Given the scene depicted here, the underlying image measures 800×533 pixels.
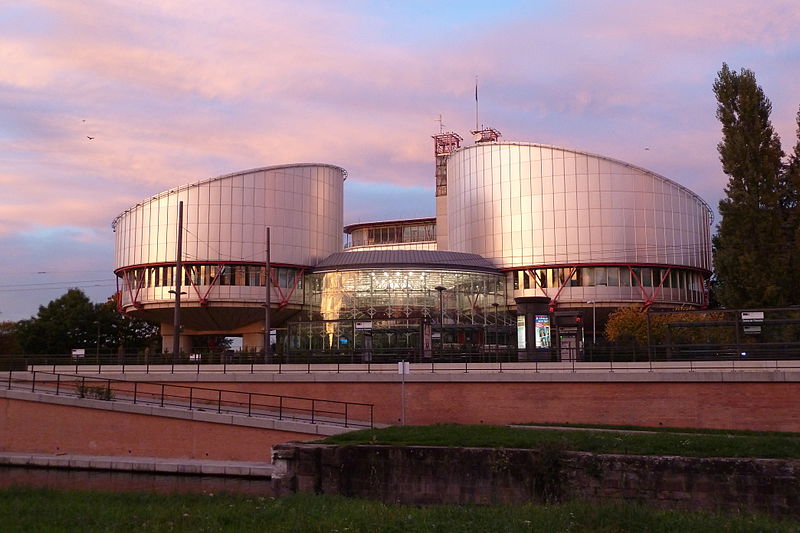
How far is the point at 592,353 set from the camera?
38.8 metres

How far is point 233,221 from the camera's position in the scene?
2968 inches

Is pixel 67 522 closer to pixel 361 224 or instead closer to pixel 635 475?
pixel 635 475

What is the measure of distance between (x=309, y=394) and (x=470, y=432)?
11766mm

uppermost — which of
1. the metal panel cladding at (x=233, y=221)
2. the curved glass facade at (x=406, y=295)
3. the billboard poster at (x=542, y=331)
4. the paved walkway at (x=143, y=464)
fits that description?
the metal panel cladding at (x=233, y=221)

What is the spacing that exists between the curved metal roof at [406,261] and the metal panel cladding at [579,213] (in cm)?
412

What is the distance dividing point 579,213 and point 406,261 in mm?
18172

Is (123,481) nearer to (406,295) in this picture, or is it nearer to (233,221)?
(406,295)

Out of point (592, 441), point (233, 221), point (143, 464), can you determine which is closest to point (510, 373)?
point (592, 441)

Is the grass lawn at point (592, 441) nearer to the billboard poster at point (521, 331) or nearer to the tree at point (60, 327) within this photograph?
the billboard poster at point (521, 331)

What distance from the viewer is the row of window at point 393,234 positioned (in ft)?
383

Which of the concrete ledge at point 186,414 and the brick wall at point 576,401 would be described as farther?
the concrete ledge at point 186,414

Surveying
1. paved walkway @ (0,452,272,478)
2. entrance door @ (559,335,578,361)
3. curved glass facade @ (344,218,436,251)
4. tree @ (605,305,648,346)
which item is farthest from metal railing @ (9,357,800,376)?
curved glass facade @ (344,218,436,251)

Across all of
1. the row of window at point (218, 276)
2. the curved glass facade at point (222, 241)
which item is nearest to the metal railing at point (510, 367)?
the row of window at point (218, 276)

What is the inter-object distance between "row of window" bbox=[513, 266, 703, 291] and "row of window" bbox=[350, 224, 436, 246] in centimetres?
3896
